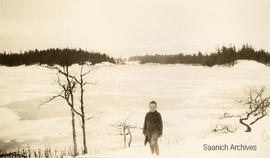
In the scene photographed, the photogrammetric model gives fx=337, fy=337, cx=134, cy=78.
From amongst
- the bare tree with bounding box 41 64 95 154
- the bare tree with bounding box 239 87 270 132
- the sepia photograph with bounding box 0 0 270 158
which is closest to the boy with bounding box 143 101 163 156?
the sepia photograph with bounding box 0 0 270 158

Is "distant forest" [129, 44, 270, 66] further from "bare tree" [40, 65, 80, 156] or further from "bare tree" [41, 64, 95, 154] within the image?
"bare tree" [40, 65, 80, 156]

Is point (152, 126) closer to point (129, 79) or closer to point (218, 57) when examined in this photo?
point (129, 79)

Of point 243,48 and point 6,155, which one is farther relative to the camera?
point 243,48

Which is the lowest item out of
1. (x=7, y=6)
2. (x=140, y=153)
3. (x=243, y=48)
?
(x=140, y=153)

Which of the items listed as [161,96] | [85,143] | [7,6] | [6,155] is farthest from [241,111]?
[7,6]

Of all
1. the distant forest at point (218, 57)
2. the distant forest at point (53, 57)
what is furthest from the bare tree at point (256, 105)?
the distant forest at point (53, 57)

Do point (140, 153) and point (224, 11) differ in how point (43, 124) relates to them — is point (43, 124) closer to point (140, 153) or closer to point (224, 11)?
point (140, 153)

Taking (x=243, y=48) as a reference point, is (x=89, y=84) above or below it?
below
